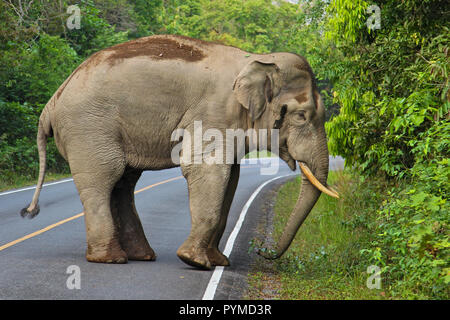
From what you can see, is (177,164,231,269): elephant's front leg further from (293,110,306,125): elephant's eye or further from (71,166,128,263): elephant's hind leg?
(293,110,306,125): elephant's eye

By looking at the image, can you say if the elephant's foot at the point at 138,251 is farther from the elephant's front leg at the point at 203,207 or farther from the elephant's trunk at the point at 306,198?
the elephant's trunk at the point at 306,198

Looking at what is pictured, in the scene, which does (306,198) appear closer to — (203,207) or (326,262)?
(326,262)

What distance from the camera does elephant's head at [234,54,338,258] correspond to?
9336 millimetres

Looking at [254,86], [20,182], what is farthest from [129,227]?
[20,182]

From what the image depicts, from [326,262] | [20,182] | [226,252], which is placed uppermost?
[326,262]

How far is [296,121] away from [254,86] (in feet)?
2.64

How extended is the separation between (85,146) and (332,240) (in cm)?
490

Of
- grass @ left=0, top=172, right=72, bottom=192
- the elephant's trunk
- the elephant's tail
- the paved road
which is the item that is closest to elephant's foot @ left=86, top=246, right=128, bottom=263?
the paved road

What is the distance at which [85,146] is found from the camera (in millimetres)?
9320

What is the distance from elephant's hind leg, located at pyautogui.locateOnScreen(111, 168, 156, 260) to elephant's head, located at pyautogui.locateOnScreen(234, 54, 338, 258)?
1793 millimetres

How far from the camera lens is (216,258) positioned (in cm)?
969
